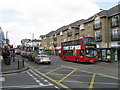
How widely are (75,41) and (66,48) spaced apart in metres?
3.99

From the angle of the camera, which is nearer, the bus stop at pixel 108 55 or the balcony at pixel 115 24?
the bus stop at pixel 108 55

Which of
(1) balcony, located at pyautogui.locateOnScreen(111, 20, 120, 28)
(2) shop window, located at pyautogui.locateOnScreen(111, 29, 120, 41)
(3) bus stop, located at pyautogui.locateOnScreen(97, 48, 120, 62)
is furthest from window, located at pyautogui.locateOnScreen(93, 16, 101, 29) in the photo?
(3) bus stop, located at pyautogui.locateOnScreen(97, 48, 120, 62)

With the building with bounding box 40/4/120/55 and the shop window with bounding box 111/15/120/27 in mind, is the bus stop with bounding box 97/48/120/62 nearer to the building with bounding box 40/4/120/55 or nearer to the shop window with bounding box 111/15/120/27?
the building with bounding box 40/4/120/55

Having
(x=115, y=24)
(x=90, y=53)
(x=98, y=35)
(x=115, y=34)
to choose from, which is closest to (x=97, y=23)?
(x=98, y=35)

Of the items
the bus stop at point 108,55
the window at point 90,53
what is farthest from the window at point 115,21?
the window at point 90,53

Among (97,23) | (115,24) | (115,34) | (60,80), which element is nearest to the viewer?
(60,80)

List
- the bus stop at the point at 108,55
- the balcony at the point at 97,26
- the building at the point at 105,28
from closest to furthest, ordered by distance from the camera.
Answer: the bus stop at the point at 108,55 < the building at the point at 105,28 < the balcony at the point at 97,26

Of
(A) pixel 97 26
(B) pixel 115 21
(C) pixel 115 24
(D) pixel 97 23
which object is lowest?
(C) pixel 115 24

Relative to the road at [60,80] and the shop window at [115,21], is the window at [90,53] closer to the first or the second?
the road at [60,80]

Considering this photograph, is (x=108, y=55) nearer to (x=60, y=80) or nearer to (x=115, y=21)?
(x=115, y=21)

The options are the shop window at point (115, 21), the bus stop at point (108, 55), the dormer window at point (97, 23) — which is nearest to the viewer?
the bus stop at point (108, 55)

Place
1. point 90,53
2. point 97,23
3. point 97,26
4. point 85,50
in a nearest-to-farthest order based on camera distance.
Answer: point 85,50 < point 90,53 < point 97,23 < point 97,26

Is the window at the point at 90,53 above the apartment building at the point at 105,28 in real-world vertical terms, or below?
below

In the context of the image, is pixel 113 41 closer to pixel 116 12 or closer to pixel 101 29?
pixel 101 29
